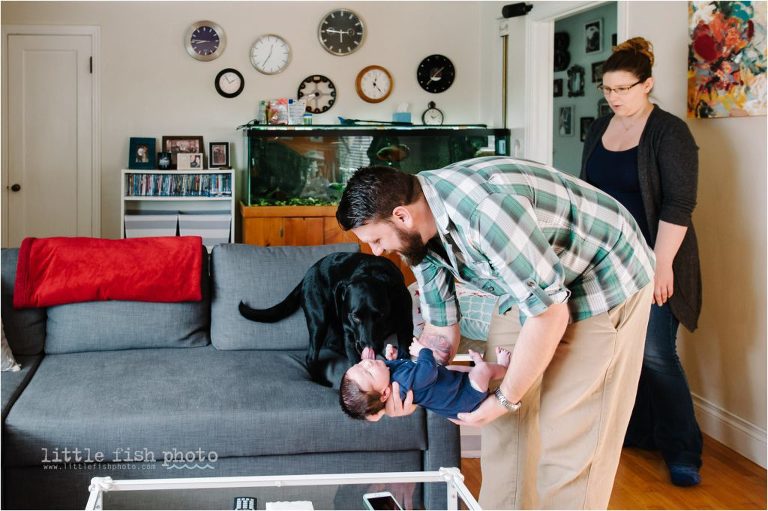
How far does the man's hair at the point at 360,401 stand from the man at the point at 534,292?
0.07 metres

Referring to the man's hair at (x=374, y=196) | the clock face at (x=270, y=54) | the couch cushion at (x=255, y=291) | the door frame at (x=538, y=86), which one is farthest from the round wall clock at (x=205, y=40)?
the man's hair at (x=374, y=196)

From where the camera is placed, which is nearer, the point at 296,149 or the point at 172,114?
the point at 296,149

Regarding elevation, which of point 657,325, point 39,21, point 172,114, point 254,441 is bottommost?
point 254,441

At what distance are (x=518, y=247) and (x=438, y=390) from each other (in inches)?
19.5

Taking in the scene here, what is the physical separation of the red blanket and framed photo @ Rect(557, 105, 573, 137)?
3757 mm

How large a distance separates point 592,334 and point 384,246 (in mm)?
513

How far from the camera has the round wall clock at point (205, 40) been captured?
5941 mm

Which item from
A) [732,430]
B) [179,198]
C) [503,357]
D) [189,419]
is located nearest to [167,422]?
[189,419]

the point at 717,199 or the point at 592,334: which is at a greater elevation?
the point at 717,199

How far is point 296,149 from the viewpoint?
5.50 metres

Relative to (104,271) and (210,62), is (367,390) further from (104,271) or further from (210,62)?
(210,62)

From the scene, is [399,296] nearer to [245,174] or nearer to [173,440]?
[173,440]

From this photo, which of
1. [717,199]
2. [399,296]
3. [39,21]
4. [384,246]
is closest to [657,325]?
[717,199]

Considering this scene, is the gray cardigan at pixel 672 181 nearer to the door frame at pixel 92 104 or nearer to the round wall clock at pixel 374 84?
the round wall clock at pixel 374 84
